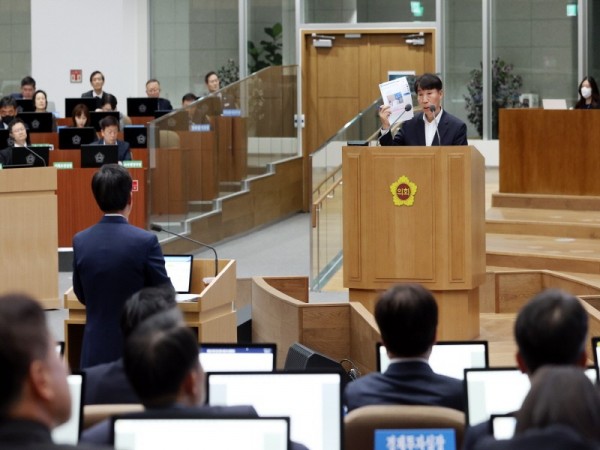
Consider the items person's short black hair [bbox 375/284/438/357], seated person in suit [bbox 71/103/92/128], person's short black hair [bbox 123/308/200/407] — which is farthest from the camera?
seated person in suit [bbox 71/103/92/128]

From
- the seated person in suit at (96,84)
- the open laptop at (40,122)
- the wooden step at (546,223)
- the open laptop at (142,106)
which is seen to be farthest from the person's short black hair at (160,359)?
the seated person in suit at (96,84)

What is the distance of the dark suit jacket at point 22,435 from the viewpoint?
186 cm

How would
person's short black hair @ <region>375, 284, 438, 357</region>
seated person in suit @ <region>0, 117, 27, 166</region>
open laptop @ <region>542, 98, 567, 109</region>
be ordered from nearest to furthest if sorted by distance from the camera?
1. person's short black hair @ <region>375, 284, 438, 357</region>
2. seated person in suit @ <region>0, 117, 27, 166</region>
3. open laptop @ <region>542, 98, 567, 109</region>

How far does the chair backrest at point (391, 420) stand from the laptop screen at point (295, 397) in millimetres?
207

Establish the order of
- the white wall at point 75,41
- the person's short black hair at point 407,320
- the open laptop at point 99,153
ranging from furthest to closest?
the white wall at point 75,41, the open laptop at point 99,153, the person's short black hair at point 407,320

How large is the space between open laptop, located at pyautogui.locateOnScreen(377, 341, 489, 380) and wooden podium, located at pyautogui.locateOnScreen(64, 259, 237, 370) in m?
2.26

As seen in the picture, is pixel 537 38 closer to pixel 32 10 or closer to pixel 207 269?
pixel 32 10

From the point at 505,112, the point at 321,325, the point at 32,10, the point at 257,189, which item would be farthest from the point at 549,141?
the point at 32,10

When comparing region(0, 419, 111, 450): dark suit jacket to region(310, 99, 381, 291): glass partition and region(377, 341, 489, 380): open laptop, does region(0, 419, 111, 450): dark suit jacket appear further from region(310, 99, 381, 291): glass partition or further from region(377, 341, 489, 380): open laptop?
region(310, 99, 381, 291): glass partition

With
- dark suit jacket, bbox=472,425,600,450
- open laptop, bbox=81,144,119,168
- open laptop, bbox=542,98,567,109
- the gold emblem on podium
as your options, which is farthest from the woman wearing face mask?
dark suit jacket, bbox=472,425,600,450

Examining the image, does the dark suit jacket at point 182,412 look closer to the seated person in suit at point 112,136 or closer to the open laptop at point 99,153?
the open laptop at point 99,153

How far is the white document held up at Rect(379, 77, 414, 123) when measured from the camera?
7.02 m

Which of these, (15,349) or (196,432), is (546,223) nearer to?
(196,432)

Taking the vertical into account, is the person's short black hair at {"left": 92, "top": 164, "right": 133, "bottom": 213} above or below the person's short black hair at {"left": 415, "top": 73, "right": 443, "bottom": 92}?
below
